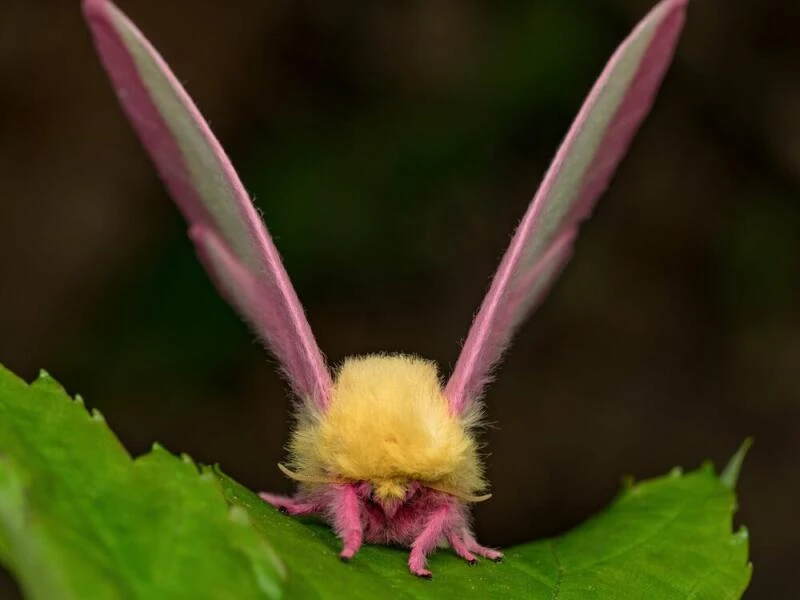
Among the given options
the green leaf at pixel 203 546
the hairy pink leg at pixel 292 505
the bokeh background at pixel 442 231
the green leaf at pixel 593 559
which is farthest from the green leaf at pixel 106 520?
the bokeh background at pixel 442 231

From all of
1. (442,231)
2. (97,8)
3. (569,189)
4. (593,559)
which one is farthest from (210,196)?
(442,231)

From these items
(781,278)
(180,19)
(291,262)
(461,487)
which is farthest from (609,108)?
(180,19)

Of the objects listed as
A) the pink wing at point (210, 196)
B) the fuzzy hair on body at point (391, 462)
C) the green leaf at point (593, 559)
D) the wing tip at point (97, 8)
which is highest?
the wing tip at point (97, 8)

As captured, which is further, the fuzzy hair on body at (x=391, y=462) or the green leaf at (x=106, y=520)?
the fuzzy hair on body at (x=391, y=462)

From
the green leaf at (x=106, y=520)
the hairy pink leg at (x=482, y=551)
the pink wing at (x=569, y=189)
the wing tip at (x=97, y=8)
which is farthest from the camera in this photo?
the hairy pink leg at (x=482, y=551)

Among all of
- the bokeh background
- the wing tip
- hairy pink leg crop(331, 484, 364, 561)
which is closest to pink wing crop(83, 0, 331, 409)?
the wing tip

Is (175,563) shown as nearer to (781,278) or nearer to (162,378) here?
(162,378)

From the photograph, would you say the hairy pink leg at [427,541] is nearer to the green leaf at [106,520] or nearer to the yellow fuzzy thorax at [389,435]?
the yellow fuzzy thorax at [389,435]
